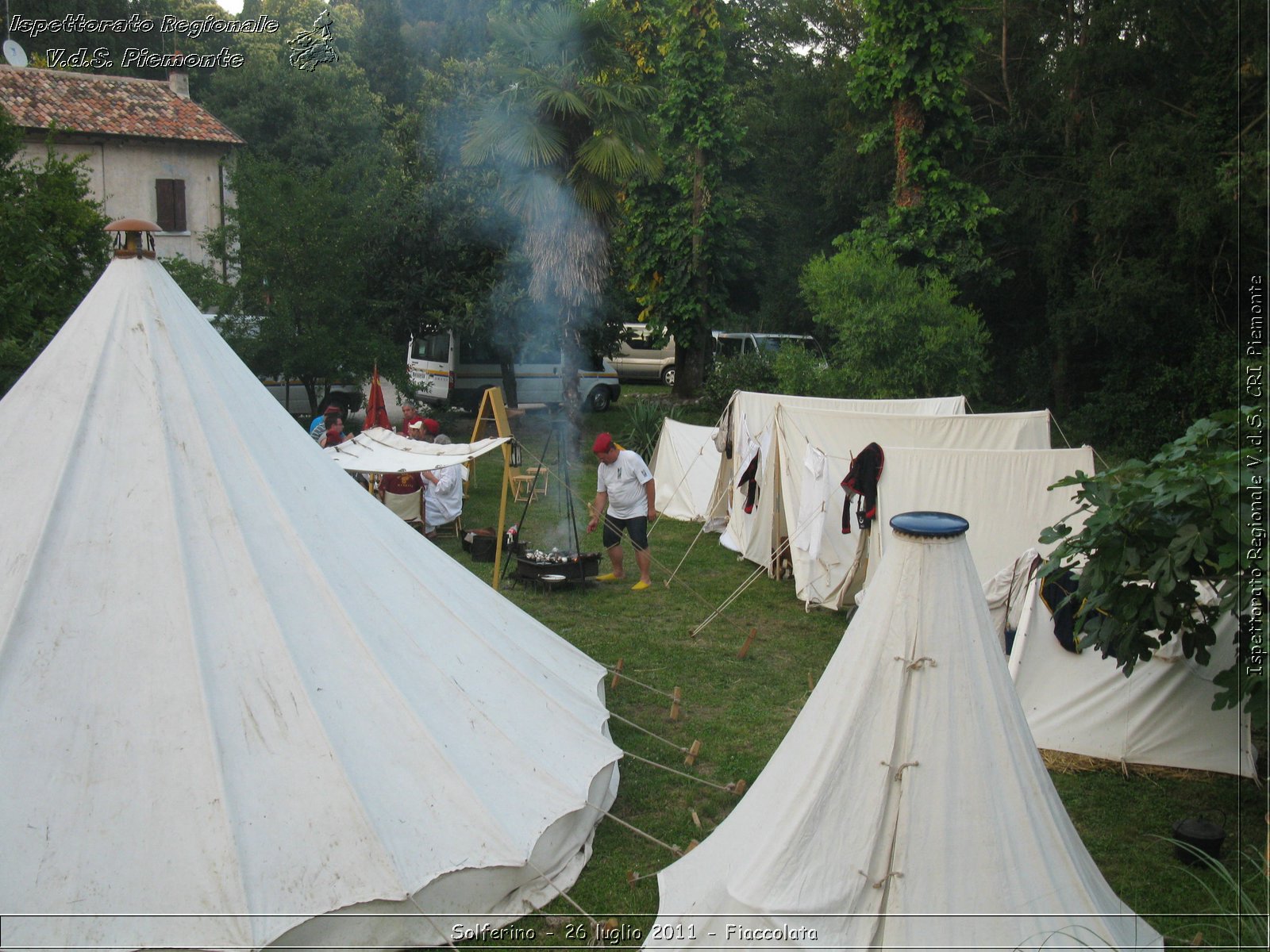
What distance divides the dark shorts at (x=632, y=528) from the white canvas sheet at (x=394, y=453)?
1395 millimetres

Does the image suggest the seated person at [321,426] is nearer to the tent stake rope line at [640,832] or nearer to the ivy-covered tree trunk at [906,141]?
the tent stake rope line at [640,832]

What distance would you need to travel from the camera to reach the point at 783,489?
10.2 meters

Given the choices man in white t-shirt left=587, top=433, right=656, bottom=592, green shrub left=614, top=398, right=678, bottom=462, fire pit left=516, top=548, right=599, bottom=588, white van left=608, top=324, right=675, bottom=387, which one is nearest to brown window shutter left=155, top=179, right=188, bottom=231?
white van left=608, top=324, right=675, bottom=387

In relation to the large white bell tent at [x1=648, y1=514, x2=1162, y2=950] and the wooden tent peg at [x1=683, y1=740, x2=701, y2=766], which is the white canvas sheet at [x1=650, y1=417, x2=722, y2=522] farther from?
the large white bell tent at [x1=648, y1=514, x2=1162, y2=950]

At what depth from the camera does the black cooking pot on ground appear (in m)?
4.98

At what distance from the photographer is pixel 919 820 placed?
3.79 meters

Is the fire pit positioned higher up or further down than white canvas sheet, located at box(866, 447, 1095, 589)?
further down

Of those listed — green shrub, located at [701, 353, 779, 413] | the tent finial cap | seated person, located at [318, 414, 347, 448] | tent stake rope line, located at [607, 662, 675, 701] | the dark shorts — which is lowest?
tent stake rope line, located at [607, 662, 675, 701]

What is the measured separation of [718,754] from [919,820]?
2557 millimetres

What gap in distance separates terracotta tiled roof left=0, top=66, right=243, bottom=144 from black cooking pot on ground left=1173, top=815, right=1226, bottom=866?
75.8 feet

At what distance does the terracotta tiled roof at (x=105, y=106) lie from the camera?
21219mm

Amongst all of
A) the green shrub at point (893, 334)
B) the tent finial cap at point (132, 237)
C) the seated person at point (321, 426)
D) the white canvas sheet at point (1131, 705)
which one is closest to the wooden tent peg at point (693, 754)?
the white canvas sheet at point (1131, 705)

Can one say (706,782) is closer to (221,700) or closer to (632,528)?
(221,700)

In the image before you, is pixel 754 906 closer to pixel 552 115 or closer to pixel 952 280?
pixel 552 115
